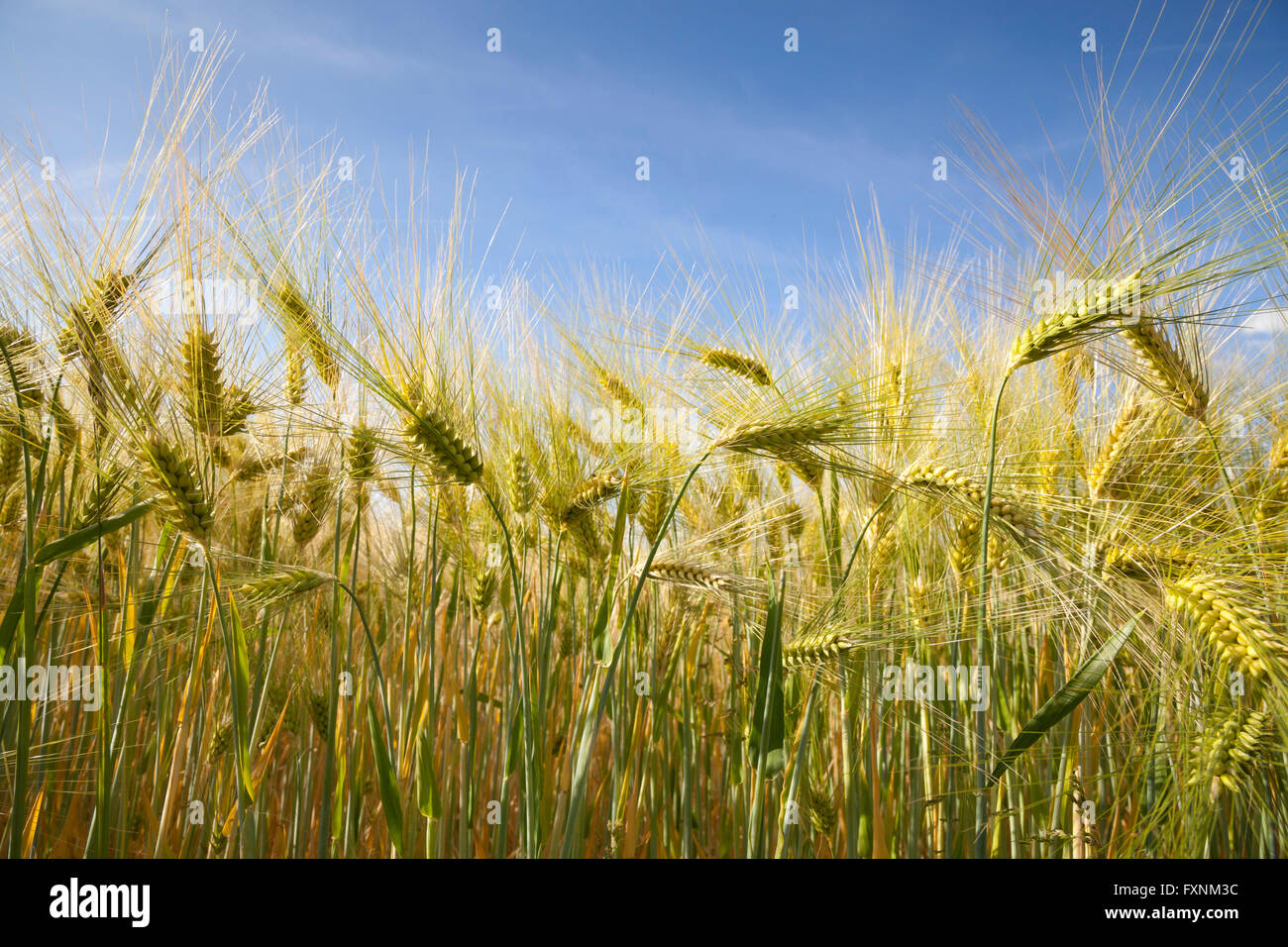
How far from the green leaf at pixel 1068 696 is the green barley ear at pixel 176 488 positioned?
1.29m

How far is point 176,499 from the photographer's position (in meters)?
1.06

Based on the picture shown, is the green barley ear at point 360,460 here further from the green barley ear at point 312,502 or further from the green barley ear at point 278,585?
the green barley ear at point 278,585

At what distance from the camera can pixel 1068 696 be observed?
105 cm

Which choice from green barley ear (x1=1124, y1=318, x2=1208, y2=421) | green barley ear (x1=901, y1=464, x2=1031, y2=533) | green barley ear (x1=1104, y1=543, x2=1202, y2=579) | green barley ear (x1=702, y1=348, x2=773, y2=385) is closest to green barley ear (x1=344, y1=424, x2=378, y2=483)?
green barley ear (x1=702, y1=348, x2=773, y2=385)

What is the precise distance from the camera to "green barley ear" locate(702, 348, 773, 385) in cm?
184

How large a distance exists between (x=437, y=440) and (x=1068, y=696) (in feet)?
3.64

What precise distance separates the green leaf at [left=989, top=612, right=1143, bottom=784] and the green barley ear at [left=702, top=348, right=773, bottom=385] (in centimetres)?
100

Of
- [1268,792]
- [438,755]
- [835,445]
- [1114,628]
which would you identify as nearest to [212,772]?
[438,755]

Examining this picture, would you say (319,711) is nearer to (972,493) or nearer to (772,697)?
(772,697)

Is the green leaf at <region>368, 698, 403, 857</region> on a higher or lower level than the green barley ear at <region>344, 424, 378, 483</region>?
lower

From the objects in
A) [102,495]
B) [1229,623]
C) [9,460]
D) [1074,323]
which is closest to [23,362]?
[102,495]

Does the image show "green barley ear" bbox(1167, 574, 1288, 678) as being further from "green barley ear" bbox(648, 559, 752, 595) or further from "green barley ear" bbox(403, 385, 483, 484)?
"green barley ear" bbox(403, 385, 483, 484)
